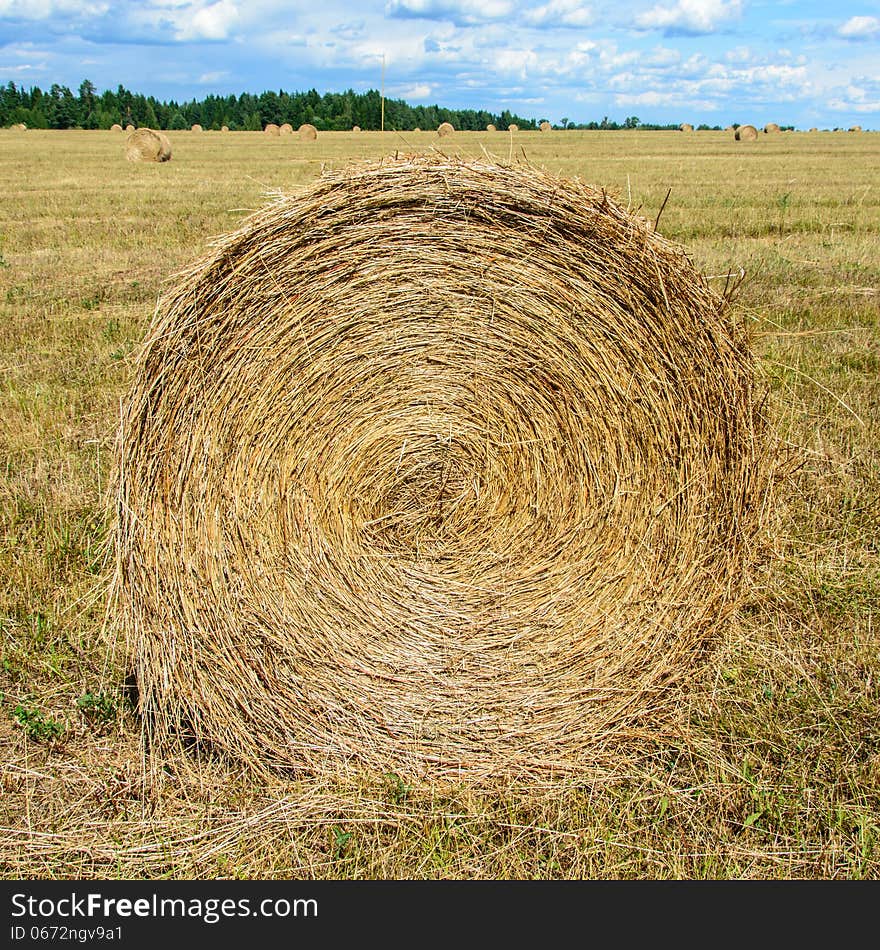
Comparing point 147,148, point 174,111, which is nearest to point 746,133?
point 147,148

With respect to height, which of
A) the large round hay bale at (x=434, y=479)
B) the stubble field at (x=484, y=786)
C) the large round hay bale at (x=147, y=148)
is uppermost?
the large round hay bale at (x=147, y=148)

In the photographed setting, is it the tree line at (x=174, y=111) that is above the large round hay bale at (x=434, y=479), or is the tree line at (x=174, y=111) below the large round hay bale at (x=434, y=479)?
above

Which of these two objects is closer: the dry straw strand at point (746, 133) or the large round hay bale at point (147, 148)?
the large round hay bale at point (147, 148)

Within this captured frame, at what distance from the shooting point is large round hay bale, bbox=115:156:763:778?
3184mm

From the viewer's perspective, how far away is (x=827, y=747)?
3.35 metres

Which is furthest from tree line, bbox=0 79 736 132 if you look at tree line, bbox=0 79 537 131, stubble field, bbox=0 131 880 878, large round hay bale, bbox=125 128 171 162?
stubble field, bbox=0 131 880 878

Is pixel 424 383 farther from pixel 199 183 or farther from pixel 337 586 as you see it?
pixel 199 183

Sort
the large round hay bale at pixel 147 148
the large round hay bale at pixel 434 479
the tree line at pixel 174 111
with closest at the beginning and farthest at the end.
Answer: the large round hay bale at pixel 434 479
the large round hay bale at pixel 147 148
the tree line at pixel 174 111

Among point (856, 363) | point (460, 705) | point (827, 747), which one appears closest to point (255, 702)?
point (460, 705)

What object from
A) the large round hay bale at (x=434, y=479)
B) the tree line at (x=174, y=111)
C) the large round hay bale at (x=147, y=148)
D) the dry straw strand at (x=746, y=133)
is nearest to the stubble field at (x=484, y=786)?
the large round hay bale at (x=434, y=479)

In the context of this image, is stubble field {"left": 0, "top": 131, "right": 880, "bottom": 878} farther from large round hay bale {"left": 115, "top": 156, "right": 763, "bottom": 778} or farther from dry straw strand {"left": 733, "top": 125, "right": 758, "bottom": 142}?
dry straw strand {"left": 733, "top": 125, "right": 758, "bottom": 142}

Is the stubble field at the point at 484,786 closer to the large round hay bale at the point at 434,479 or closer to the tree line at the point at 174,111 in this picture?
the large round hay bale at the point at 434,479

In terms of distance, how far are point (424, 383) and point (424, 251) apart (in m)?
0.49

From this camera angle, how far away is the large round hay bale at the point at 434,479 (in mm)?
3184
